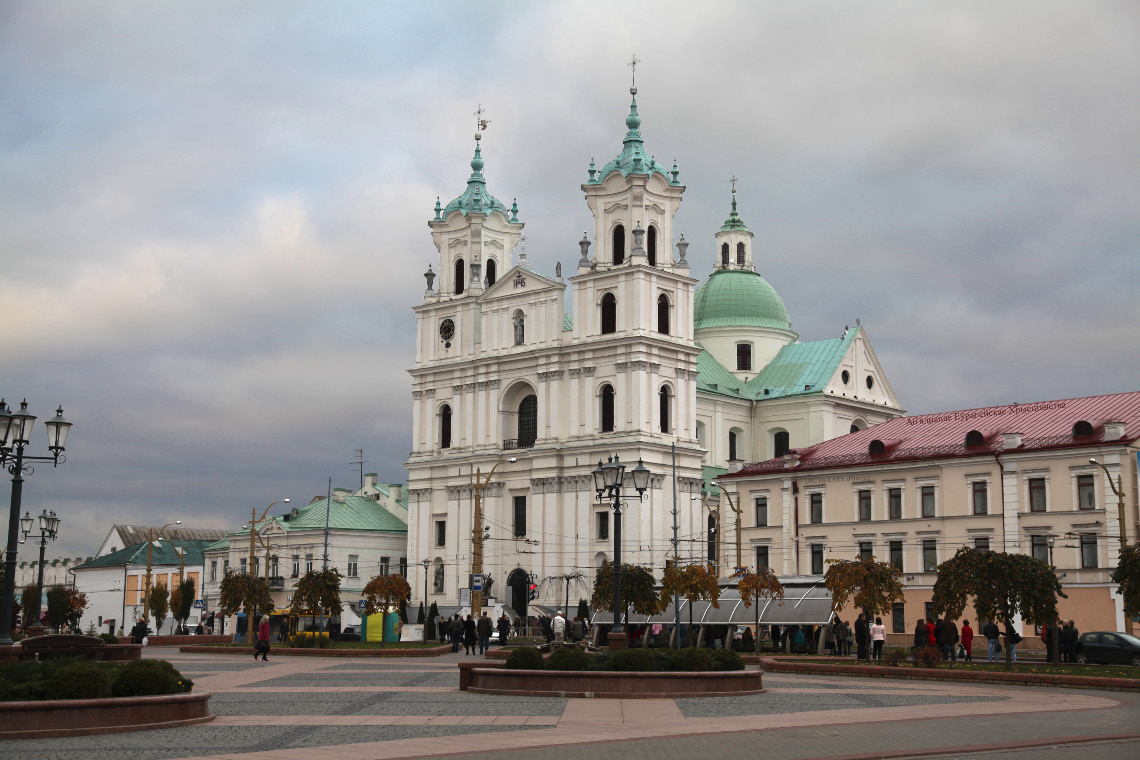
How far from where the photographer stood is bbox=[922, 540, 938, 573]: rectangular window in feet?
206

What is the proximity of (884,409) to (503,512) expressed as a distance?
1172 inches

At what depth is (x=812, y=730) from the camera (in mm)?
20547

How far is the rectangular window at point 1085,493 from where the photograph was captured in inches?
2277

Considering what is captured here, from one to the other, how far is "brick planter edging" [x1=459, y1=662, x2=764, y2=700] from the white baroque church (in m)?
48.6

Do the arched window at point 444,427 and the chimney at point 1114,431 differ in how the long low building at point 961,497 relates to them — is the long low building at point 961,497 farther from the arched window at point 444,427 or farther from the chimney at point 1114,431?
the arched window at point 444,427

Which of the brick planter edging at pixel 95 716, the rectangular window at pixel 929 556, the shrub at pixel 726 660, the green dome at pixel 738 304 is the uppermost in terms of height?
the green dome at pixel 738 304

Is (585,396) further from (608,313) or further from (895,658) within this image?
(895,658)

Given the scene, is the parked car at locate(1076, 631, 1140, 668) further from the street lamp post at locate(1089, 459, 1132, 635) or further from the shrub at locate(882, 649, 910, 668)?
the street lamp post at locate(1089, 459, 1132, 635)

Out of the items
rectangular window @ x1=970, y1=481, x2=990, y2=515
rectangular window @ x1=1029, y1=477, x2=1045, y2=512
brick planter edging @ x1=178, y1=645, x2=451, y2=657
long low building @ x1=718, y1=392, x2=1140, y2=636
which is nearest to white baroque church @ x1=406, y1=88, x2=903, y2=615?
long low building @ x1=718, y1=392, x2=1140, y2=636

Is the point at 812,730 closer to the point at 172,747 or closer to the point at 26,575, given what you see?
the point at 172,747

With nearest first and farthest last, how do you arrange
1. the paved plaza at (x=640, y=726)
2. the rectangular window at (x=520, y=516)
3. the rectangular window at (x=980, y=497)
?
the paved plaza at (x=640, y=726) → the rectangular window at (x=980, y=497) → the rectangular window at (x=520, y=516)

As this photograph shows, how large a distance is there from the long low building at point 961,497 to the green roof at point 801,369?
23.5 metres

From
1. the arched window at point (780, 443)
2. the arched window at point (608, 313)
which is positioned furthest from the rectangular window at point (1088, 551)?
the arched window at point (780, 443)

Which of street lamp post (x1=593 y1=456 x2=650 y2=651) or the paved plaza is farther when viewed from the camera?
street lamp post (x1=593 y1=456 x2=650 y2=651)
